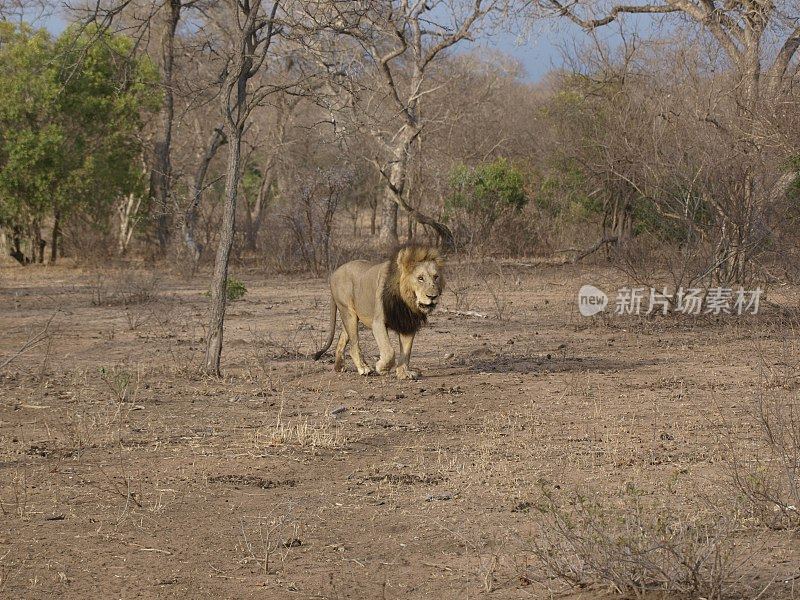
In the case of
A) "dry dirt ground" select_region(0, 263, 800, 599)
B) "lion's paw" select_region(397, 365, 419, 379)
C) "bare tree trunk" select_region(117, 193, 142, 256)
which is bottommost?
"dry dirt ground" select_region(0, 263, 800, 599)

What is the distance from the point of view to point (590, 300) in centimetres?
1781

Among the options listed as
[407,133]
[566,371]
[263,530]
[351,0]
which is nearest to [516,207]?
[407,133]

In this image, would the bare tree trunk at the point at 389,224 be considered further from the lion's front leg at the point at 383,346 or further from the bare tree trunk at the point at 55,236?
the lion's front leg at the point at 383,346

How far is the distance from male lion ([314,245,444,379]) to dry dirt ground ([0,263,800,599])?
28 cm

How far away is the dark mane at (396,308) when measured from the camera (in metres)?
11.0

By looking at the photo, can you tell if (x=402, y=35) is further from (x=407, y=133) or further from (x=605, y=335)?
(x=605, y=335)

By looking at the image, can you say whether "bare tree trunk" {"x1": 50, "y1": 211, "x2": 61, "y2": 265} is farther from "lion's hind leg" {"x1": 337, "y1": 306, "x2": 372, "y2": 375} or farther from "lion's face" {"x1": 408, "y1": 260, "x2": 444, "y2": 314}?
"lion's face" {"x1": 408, "y1": 260, "x2": 444, "y2": 314}

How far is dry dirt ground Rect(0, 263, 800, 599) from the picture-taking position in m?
5.38

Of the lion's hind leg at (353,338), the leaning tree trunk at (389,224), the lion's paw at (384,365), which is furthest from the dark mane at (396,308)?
the leaning tree trunk at (389,224)

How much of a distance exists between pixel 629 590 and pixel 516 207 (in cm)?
2158

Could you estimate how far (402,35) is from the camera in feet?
85.8

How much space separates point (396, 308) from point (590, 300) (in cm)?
750

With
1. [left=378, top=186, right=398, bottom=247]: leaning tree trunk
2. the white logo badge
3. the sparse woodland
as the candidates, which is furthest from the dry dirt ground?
[left=378, top=186, right=398, bottom=247]: leaning tree trunk

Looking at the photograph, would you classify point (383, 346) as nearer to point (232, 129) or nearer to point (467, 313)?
point (232, 129)
